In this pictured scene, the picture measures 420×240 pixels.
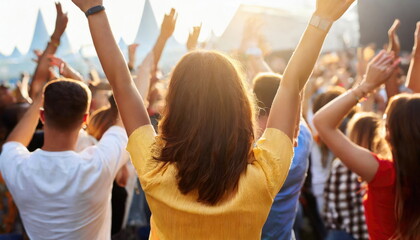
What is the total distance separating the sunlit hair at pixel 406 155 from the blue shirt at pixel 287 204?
1.80ft

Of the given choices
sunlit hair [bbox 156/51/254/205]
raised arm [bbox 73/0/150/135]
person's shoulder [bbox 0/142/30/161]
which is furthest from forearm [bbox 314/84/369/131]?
person's shoulder [bbox 0/142/30/161]

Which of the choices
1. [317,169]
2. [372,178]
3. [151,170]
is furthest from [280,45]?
[151,170]

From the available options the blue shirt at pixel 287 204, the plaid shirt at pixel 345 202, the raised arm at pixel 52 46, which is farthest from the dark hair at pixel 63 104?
the plaid shirt at pixel 345 202

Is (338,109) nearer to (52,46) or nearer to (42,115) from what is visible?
(42,115)

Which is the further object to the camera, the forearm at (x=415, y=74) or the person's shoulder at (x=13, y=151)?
the forearm at (x=415, y=74)

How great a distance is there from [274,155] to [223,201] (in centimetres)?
23

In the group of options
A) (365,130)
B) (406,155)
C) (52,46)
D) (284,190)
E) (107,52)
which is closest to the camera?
(107,52)

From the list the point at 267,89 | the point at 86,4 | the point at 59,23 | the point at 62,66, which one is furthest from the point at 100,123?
the point at 86,4

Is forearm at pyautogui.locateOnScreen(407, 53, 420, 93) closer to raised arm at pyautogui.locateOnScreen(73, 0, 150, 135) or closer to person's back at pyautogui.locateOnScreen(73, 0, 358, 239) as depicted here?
person's back at pyautogui.locateOnScreen(73, 0, 358, 239)

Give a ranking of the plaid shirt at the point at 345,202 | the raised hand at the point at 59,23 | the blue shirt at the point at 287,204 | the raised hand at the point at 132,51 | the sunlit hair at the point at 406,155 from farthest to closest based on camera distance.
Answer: the plaid shirt at the point at 345,202, the raised hand at the point at 132,51, the raised hand at the point at 59,23, the blue shirt at the point at 287,204, the sunlit hair at the point at 406,155

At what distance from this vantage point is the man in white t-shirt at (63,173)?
2.38 meters

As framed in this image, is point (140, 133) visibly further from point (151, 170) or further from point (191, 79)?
point (191, 79)

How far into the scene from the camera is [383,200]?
7.72 feet

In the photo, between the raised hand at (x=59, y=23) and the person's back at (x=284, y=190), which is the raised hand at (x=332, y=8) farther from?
the raised hand at (x=59, y=23)
